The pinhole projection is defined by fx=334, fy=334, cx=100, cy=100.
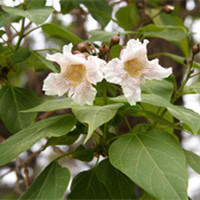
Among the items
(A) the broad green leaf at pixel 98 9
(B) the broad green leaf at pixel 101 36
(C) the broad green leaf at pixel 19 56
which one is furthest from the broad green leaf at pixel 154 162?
(A) the broad green leaf at pixel 98 9

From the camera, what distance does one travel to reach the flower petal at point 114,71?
2.87 ft

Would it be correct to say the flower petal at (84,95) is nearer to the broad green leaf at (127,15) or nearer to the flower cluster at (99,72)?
the flower cluster at (99,72)

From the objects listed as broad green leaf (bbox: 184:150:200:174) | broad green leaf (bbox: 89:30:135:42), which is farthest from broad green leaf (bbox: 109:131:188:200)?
broad green leaf (bbox: 89:30:135:42)

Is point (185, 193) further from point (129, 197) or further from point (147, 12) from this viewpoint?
point (147, 12)

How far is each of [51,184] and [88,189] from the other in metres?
0.17

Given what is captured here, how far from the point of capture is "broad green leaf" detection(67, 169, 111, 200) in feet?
3.44

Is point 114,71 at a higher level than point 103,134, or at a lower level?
higher

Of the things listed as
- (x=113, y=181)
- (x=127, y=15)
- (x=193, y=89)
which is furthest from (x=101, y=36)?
(x=127, y=15)

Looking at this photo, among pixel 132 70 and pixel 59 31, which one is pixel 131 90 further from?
pixel 59 31

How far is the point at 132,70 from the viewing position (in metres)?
0.93

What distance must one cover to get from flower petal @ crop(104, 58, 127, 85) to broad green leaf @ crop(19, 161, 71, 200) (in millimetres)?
300

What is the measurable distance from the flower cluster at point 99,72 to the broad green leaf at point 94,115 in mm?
26

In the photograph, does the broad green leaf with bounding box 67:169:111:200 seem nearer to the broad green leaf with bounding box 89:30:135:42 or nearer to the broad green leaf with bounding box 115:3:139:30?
the broad green leaf with bounding box 89:30:135:42

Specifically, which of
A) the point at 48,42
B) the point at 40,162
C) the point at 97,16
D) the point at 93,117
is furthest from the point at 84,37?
the point at 93,117
